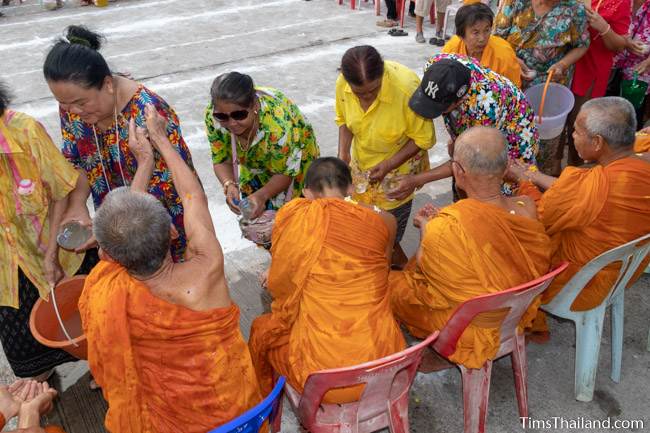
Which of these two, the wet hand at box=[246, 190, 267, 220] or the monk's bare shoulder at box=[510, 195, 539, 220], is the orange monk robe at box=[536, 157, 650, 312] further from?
the wet hand at box=[246, 190, 267, 220]

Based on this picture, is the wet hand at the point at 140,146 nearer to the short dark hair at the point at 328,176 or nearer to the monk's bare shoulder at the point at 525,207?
the short dark hair at the point at 328,176

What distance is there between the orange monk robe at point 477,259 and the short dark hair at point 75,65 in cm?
163

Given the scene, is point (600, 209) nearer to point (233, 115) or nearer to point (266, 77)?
point (233, 115)

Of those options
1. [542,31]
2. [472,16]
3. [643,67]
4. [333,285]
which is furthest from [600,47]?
[333,285]

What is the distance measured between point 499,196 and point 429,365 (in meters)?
0.90

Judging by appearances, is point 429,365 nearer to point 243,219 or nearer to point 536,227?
point 536,227

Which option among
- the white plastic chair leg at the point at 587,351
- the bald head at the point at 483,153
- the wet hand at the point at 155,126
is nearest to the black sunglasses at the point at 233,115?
the wet hand at the point at 155,126

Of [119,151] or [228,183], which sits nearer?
[119,151]

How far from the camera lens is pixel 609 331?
328cm

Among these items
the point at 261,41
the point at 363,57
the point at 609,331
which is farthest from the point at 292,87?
the point at 609,331

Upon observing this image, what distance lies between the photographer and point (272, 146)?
3059mm

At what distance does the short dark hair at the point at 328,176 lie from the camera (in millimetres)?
2570

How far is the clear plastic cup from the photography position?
2590 mm

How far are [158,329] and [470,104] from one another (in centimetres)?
210
